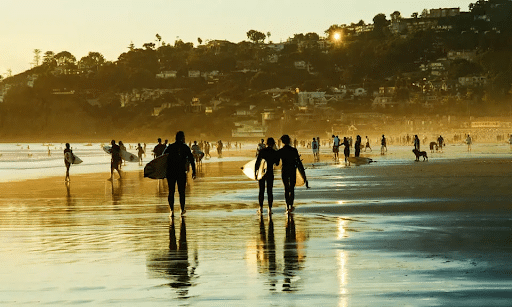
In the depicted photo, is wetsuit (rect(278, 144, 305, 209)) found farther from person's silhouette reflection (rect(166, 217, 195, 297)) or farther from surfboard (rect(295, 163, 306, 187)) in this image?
person's silhouette reflection (rect(166, 217, 195, 297))

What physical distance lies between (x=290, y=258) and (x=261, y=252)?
744 mm

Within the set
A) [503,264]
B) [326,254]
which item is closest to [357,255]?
[326,254]

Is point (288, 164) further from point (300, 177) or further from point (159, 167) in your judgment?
point (159, 167)

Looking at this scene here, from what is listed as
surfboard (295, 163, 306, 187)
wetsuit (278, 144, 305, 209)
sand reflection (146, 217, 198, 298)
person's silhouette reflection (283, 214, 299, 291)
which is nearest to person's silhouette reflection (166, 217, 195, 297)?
sand reflection (146, 217, 198, 298)

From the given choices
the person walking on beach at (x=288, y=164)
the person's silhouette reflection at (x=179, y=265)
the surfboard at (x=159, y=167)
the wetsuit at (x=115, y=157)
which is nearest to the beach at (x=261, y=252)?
the person's silhouette reflection at (x=179, y=265)

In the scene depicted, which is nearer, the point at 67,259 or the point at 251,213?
the point at 67,259

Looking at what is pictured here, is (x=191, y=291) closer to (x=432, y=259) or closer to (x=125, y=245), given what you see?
(x=432, y=259)

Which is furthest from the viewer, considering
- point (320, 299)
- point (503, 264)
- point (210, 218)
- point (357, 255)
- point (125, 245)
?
point (210, 218)

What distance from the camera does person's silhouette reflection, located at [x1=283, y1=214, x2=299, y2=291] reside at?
8.74 m

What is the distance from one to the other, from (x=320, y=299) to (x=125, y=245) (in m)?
5.20

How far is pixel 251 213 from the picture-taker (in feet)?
58.4

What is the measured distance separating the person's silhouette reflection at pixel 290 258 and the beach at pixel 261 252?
0.7 inches

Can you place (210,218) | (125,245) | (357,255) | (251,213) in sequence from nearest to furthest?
1. (357,255)
2. (125,245)
3. (210,218)
4. (251,213)

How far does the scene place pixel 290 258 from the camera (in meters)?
10.7
